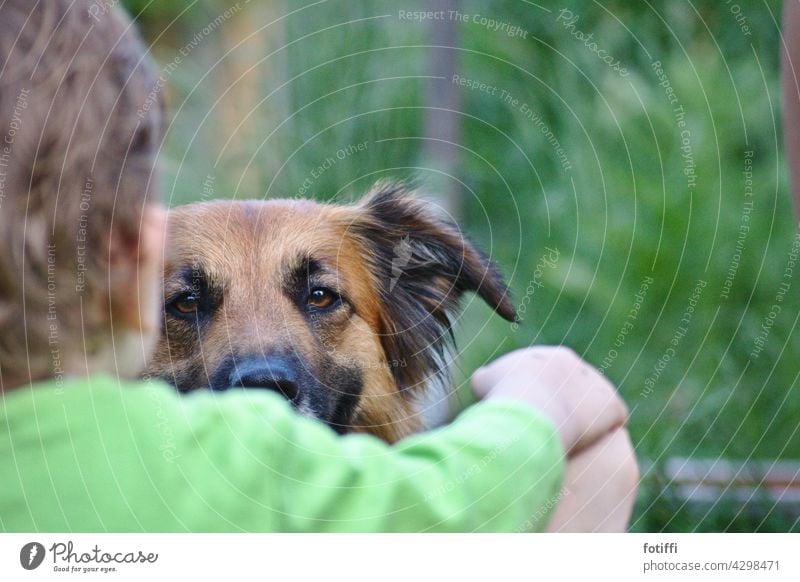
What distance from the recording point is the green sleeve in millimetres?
690

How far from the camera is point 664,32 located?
131cm

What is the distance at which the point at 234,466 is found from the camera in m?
0.69
